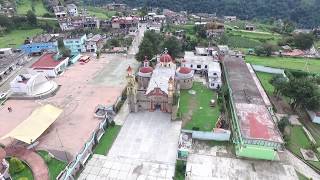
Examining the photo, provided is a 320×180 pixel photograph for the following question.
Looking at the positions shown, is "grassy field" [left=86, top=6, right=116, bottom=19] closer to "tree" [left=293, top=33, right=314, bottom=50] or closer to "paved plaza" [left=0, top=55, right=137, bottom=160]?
"paved plaza" [left=0, top=55, right=137, bottom=160]

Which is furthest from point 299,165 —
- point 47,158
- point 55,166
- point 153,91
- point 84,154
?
point 47,158

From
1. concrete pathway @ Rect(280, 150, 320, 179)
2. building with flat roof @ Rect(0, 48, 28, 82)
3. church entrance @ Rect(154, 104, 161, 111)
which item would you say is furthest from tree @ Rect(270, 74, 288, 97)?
building with flat roof @ Rect(0, 48, 28, 82)

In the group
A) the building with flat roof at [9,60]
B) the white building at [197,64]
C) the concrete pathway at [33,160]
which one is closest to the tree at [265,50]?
the white building at [197,64]

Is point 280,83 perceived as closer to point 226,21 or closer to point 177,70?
point 177,70

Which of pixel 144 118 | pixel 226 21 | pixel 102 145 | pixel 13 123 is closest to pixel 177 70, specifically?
pixel 144 118

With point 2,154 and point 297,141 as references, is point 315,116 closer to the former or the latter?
point 297,141

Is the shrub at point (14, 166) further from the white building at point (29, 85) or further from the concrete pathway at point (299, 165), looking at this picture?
the concrete pathway at point (299, 165)

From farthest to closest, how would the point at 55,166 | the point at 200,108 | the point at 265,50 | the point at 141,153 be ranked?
the point at 265,50, the point at 200,108, the point at 141,153, the point at 55,166

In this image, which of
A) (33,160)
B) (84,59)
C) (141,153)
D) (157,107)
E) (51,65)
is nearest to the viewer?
(33,160)
